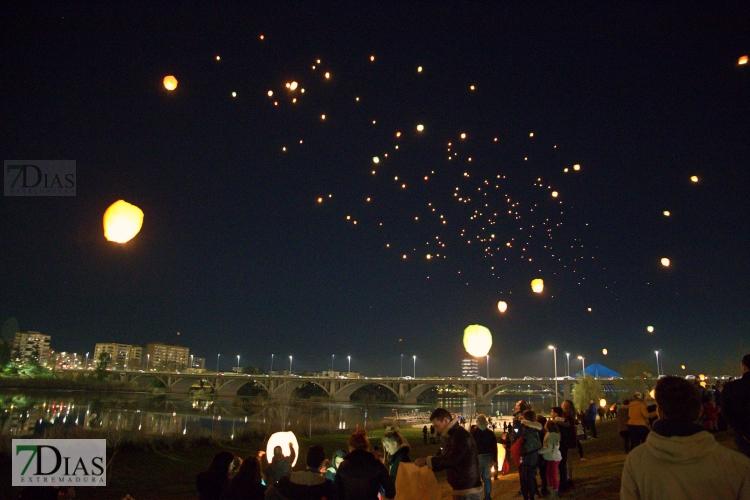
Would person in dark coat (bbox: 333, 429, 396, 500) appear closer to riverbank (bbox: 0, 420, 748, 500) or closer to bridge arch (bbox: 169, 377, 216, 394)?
riverbank (bbox: 0, 420, 748, 500)

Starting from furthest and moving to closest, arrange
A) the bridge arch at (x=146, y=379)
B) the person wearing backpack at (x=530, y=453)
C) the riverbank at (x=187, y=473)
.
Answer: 1. the bridge arch at (x=146, y=379)
2. the riverbank at (x=187, y=473)
3. the person wearing backpack at (x=530, y=453)

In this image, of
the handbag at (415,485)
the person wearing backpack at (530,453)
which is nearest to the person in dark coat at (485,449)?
the person wearing backpack at (530,453)

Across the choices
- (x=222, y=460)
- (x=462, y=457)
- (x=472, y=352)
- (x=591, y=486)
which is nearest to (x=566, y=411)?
(x=591, y=486)

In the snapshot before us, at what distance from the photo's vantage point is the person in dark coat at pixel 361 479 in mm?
4109

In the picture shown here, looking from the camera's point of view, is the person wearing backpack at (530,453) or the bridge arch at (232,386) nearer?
the person wearing backpack at (530,453)

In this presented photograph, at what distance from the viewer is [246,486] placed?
4484 mm

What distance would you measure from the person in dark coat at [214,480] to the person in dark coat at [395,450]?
160cm

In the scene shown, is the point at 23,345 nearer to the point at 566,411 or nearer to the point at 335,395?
the point at 335,395

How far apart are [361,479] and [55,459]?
4.59 metres

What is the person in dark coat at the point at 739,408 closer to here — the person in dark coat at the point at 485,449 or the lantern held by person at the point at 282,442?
the person in dark coat at the point at 485,449

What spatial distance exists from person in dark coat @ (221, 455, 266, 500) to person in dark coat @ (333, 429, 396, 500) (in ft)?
2.69

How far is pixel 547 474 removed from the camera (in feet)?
25.1

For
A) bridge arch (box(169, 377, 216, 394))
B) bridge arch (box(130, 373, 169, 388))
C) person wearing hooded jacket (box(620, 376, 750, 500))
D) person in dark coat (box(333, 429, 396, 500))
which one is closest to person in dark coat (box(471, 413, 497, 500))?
person in dark coat (box(333, 429, 396, 500))

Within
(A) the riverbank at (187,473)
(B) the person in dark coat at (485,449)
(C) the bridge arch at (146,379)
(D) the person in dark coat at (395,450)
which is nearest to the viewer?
(D) the person in dark coat at (395,450)
